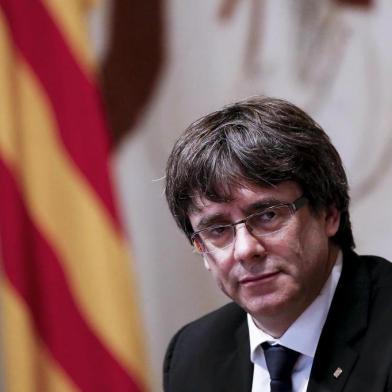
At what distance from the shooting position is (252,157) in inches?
61.7


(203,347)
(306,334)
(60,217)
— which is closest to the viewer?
(306,334)

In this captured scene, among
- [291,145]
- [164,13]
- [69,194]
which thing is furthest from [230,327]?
[164,13]

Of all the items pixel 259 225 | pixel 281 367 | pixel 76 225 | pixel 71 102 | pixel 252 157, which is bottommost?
pixel 281 367

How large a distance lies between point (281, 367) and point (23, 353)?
2.98 ft

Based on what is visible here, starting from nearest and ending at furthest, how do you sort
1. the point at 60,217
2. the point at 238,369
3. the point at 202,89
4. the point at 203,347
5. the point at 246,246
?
the point at 246,246 < the point at 238,369 < the point at 203,347 < the point at 60,217 < the point at 202,89

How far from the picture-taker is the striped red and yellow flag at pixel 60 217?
236 cm

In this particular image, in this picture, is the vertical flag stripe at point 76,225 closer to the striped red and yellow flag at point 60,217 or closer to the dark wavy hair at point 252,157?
the striped red and yellow flag at point 60,217

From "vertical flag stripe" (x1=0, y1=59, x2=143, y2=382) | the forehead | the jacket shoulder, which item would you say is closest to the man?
the forehead

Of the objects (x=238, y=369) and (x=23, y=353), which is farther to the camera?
(x=23, y=353)

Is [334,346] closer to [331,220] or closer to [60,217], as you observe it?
[331,220]

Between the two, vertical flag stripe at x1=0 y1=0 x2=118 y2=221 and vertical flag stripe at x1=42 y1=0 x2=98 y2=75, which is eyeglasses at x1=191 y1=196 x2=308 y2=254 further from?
vertical flag stripe at x1=42 y1=0 x2=98 y2=75

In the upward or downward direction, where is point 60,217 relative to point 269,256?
upward

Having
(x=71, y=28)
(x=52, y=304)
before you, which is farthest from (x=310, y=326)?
(x=71, y=28)

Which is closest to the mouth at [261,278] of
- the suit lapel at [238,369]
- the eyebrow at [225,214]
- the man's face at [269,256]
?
the man's face at [269,256]
